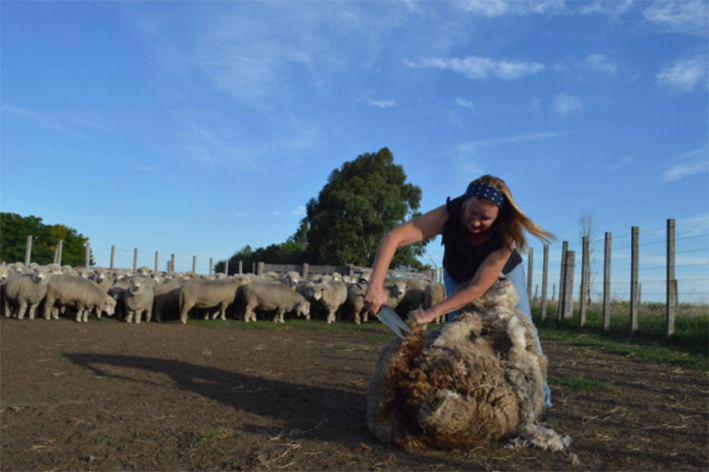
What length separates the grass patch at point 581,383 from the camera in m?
5.41

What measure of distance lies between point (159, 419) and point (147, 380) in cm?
171

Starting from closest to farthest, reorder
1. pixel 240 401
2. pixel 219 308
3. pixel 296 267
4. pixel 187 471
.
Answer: pixel 187 471 < pixel 240 401 < pixel 219 308 < pixel 296 267

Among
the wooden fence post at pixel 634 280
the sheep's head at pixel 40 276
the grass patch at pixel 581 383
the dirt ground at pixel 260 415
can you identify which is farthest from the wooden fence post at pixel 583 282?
the sheep's head at pixel 40 276

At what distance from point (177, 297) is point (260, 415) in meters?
11.3

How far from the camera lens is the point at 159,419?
4.02 m

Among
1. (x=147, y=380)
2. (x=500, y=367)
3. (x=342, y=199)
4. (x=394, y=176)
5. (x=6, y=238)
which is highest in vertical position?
(x=394, y=176)

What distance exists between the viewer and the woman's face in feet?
11.4

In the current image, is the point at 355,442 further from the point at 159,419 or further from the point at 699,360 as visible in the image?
the point at 699,360

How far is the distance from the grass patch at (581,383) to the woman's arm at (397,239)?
9.09 feet

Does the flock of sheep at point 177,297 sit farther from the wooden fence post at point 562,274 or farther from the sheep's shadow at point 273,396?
the sheep's shadow at point 273,396

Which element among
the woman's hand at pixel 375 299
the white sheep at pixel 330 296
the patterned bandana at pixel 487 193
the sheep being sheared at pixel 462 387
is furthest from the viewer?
the white sheep at pixel 330 296

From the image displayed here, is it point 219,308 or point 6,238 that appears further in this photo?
point 6,238

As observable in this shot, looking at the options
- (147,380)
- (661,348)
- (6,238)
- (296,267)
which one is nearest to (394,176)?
(296,267)

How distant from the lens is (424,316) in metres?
3.50
